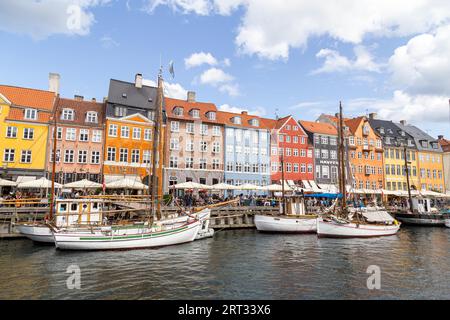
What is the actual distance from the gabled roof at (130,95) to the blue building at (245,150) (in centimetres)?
1212

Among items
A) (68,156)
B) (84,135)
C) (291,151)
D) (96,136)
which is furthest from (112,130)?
(291,151)

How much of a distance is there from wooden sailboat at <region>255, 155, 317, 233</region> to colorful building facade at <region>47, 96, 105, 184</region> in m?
22.1

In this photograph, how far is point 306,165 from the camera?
56000 mm

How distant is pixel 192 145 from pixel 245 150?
9452mm

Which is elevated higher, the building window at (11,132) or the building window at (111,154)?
the building window at (11,132)

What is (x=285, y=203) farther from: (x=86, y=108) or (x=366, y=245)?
(x=86, y=108)

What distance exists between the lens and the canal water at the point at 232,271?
501 inches

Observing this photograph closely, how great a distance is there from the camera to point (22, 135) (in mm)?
38125

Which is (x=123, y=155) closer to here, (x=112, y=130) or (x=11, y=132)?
(x=112, y=130)

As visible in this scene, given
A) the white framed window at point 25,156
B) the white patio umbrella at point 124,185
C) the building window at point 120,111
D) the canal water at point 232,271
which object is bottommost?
the canal water at point 232,271

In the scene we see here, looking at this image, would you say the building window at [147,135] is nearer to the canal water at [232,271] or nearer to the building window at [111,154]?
the building window at [111,154]

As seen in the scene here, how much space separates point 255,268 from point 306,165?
41.5 metres

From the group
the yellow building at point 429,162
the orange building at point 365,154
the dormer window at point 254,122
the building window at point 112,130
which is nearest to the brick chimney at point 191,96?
the dormer window at point 254,122
